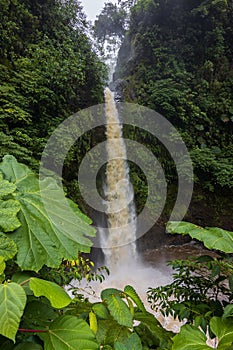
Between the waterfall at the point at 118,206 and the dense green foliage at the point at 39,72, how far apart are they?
4.77 ft

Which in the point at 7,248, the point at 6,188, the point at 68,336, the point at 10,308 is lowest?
the point at 68,336

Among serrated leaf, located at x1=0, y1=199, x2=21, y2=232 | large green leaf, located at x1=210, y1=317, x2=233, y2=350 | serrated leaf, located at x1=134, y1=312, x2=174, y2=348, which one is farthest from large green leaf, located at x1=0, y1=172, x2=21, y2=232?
large green leaf, located at x1=210, y1=317, x2=233, y2=350

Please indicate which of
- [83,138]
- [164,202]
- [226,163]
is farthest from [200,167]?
[83,138]

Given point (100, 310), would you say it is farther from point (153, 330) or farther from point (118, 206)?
point (118, 206)

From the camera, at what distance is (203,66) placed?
8609 millimetres

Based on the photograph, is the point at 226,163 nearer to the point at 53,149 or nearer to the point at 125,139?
the point at 125,139

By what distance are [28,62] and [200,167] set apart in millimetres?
5627

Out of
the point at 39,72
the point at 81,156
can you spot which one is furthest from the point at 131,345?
the point at 39,72

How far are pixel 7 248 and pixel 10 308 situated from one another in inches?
6.5

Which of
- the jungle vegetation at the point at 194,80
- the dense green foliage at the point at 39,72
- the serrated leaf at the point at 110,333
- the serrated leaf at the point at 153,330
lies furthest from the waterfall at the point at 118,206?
the serrated leaf at the point at 110,333

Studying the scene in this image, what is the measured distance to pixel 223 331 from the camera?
732 mm

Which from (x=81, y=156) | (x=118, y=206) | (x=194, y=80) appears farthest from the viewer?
(x=194, y=80)

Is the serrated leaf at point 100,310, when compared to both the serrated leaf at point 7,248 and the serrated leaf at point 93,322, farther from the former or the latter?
the serrated leaf at point 7,248

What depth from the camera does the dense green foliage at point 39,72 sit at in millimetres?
4691
